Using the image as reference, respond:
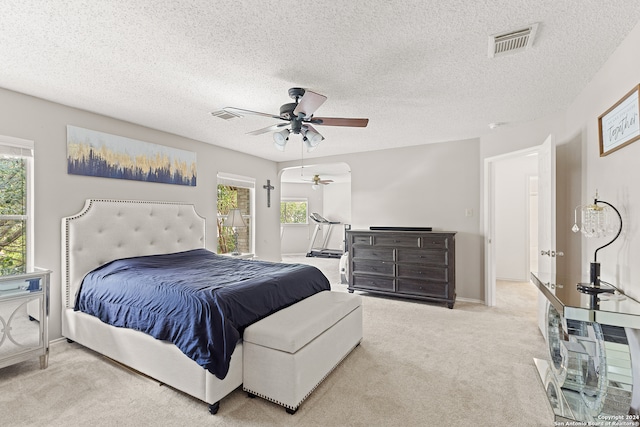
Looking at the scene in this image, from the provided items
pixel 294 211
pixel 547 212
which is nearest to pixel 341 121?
pixel 547 212

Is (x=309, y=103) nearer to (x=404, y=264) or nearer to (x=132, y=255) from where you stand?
(x=132, y=255)

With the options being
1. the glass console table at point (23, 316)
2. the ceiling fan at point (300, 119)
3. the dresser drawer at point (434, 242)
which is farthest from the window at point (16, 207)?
the dresser drawer at point (434, 242)

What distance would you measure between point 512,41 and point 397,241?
9.55 ft

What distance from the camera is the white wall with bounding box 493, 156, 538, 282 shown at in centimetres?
576

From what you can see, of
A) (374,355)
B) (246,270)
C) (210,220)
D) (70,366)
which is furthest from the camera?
(210,220)

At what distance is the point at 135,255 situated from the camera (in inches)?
137

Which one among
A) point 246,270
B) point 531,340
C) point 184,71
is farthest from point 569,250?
point 184,71

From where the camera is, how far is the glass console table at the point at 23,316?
7.66 ft

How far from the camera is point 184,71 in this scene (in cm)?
239

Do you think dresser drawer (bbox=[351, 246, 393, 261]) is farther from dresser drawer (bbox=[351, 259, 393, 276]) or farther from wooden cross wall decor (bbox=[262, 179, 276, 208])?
wooden cross wall decor (bbox=[262, 179, 276, 208])

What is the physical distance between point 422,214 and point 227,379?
12.3 feet

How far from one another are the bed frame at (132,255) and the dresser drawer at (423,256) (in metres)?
2.86

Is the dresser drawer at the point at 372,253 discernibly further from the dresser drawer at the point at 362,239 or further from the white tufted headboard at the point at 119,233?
the white tufted headboard at the point at 119,233

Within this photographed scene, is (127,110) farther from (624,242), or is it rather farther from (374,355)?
(624,242)
